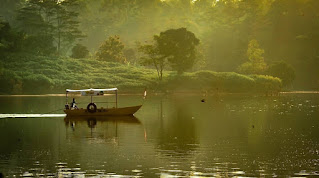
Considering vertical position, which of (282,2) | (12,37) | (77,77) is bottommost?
(77,77)

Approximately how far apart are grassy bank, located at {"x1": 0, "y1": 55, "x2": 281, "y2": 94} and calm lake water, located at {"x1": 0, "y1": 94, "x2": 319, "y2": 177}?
209ft

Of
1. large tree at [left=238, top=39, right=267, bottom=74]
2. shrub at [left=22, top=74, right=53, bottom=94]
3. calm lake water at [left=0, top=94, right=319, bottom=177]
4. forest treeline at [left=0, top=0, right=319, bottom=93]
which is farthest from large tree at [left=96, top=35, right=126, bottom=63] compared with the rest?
calm lake water at [left=0, top=94, right=319, bottom=177]

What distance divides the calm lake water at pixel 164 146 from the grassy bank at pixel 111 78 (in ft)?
209

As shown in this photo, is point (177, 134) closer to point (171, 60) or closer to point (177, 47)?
point (171, 60)

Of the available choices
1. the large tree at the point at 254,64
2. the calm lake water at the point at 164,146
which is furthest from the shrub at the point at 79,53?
the calm lake water at the point at 164,146

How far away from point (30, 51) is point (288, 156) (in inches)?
4680

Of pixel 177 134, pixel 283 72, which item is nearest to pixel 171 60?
pixel 283 72

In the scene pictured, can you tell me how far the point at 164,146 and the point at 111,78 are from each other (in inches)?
3911

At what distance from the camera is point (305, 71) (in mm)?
175875

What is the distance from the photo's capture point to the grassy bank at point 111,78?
13838cm

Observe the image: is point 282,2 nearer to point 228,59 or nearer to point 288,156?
point 228,59

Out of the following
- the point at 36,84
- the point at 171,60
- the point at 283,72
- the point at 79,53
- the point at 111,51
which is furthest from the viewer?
the point at 111,51

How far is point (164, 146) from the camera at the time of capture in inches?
1914

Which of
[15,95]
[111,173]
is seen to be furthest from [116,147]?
[15,95]
